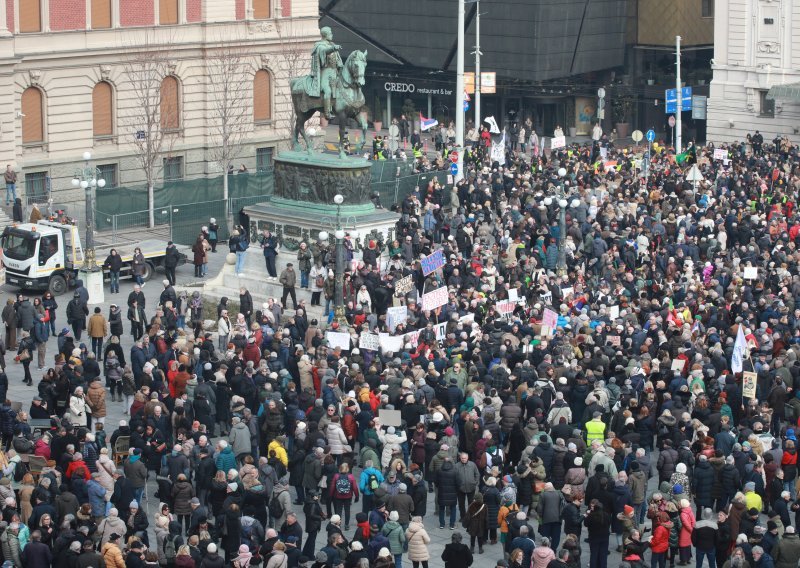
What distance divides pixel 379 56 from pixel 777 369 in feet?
162

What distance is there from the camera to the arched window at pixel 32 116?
63719 millimetres

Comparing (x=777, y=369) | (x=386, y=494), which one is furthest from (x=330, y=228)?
(x=386, y=494)

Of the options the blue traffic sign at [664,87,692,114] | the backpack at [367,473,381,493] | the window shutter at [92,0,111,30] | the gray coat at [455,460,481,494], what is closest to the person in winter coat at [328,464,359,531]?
the backpack at [367,473,381,493]

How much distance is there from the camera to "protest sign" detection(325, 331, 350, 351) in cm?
4012

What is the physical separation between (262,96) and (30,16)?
36.0ft

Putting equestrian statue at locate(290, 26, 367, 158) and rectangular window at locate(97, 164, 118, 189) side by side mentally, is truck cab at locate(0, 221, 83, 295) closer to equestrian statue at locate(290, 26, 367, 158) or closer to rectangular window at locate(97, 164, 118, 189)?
equestrian statue at locate(290, 26, 367, 158)

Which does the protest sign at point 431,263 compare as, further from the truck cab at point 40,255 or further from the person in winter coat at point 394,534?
the person in winter coat at point 394,534

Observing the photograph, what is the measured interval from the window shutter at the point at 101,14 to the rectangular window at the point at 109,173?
15.1 feet

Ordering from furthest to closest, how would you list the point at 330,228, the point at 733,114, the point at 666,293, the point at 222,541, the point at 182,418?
the point at 733,114
the point at 330,228
the point at 666,293
the point at 182,418
the point at 222,541

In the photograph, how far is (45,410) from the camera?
3591cm

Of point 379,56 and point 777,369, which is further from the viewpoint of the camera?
point 379,56

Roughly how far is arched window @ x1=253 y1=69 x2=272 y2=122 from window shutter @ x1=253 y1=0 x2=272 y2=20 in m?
1.94

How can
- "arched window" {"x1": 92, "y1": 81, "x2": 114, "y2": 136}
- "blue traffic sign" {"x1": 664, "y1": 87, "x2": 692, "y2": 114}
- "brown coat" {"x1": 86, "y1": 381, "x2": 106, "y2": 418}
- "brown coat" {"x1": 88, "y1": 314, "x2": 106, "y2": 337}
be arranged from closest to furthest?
"brown coat" {"x1": 86, "y1": 381, "x2": 106, "y2": 418} → "brown coat" {"x1": 88, "y1": 314, "x2": 106, "y2": 337} → "arched window" {"x1": 92, "y1": 81, "x2": 114, "y2": 136} → "blue traffic sign" {"x1": 664, "y1": 87, "x2": 692, "y2": 114}

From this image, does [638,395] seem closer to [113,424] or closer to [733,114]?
[113,424]
